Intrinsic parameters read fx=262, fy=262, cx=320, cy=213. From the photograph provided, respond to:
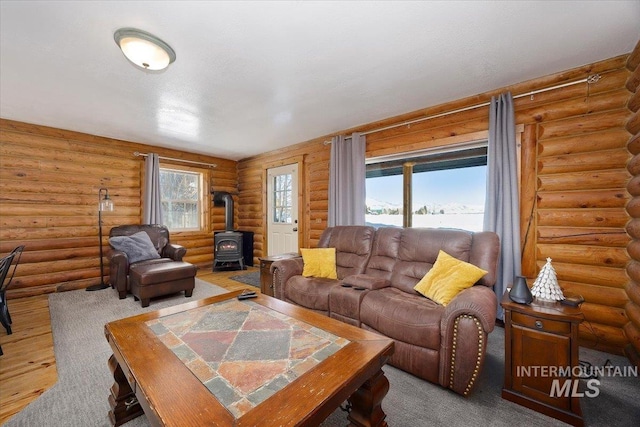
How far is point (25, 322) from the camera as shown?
2824 millimetres

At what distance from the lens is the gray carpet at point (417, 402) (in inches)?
58.3

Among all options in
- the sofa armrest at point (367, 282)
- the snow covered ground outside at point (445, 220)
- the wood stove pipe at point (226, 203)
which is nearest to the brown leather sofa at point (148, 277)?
the wood stove pipe at point (226, 203)

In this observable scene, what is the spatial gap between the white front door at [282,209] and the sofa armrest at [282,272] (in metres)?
1.93

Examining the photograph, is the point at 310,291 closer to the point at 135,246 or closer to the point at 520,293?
the point at 520,293

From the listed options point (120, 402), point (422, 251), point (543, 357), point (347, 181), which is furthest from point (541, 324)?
point (347, 181)

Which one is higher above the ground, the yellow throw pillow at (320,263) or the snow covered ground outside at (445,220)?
the snow covered ground outside at (445,220)

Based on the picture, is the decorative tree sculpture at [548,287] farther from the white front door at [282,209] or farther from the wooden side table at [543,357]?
the white front door at [282,209]

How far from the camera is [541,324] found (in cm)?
153

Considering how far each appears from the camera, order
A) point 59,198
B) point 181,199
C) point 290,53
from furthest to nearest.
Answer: point 181,199 → point 59,198 → point 290,53

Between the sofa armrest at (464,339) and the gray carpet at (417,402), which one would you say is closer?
→ the gray carpet at (417,402)

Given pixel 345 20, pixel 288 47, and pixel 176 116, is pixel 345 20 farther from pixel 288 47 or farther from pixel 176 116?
pixel 176 116

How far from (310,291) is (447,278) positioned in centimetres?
125

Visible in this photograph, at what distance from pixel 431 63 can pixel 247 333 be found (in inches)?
101

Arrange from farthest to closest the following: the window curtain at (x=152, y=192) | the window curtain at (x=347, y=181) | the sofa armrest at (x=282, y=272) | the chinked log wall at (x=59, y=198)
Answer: the window curtain at (x=152, y=192) < the window curtain at (x=347, y=181) < the chinked log wall at (x=59, y=198) < the sofa armrest at (x=282, y=272)
